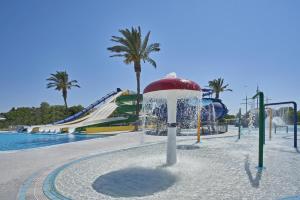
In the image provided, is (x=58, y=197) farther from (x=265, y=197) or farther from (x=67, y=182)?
(x=265, y=197)

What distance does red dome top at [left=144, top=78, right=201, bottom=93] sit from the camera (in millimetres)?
6695

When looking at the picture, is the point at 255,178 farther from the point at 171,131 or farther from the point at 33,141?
the point at 33,141

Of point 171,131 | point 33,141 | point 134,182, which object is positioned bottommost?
point 33,141

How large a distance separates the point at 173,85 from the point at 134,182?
288 cm

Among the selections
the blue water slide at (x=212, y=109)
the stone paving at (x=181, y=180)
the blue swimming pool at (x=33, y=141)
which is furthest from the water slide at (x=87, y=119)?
the stone paving at (x=181, y=180)

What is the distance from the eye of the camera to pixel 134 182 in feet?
18.9

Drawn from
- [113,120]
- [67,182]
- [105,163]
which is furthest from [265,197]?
[113,120]

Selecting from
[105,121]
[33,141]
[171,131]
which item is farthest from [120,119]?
[171,131]

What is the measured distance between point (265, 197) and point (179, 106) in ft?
60.7

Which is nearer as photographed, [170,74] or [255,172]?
[255,172]

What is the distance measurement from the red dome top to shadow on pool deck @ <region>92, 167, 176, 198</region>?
8.04ft

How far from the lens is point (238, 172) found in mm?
6746

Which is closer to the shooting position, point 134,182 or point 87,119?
point 134,182

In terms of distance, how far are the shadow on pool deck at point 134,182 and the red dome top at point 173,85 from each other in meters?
2.45
